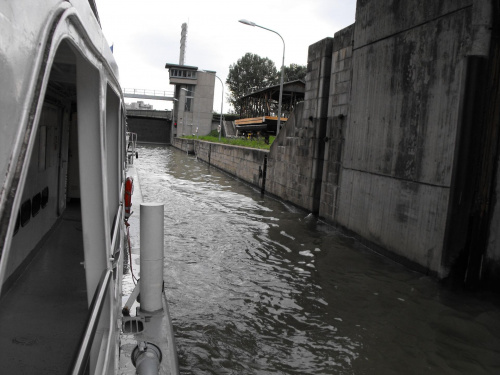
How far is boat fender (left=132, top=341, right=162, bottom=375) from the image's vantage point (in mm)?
3149

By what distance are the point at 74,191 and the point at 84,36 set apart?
24.4 ft

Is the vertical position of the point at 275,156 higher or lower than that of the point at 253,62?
lower

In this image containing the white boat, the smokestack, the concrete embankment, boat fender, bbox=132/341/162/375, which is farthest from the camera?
the smokestack

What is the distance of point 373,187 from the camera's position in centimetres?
947

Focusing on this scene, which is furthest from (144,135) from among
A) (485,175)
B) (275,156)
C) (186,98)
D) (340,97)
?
(485,175)

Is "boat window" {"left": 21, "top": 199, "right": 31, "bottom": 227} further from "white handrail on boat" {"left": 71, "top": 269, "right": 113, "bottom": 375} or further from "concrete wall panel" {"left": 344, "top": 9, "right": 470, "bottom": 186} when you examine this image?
"concrete wall panel" {"left": 344, "top": 9, "right": 470, "bottom": 186}

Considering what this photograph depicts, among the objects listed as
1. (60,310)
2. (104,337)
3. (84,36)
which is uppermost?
(84,36)

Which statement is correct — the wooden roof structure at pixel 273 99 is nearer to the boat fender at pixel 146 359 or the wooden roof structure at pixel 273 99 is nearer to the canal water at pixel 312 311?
the canal water at pixel 312 311

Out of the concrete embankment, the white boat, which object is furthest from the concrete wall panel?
the concrete embankment

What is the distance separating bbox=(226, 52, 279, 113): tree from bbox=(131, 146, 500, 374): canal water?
259 ft

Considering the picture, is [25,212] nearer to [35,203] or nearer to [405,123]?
[35,203]

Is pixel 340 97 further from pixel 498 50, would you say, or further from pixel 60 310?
pixel 60 310

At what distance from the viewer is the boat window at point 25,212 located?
4.81 m

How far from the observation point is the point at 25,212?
4.92 meters
